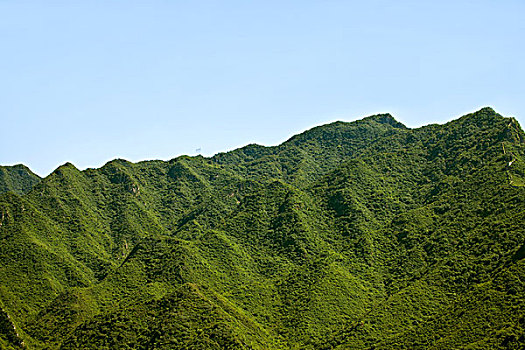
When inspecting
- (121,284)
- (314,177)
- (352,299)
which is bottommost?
(352,299)

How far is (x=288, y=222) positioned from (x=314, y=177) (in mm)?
49303

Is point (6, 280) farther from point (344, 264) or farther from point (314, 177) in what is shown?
point (314, 177)

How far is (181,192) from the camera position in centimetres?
18425

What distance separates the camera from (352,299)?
10394cm

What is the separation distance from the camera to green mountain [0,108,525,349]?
85938 mm

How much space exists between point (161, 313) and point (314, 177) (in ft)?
325

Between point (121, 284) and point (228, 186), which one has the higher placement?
point (228, 186)

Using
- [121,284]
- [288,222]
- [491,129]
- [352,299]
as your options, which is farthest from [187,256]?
[491,129]

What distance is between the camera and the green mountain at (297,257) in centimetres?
8594

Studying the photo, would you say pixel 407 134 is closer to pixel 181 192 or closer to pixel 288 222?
pixel 288 222

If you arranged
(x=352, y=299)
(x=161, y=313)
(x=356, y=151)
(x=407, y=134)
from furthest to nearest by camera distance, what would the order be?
(x=356, y=151)
(x=407, y=134)
(x=352, y=299)
(x=161, y=313)

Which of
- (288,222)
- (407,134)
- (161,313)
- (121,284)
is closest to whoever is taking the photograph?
(161,313)

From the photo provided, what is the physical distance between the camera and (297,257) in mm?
123438

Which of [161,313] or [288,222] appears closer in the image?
[161,313]
